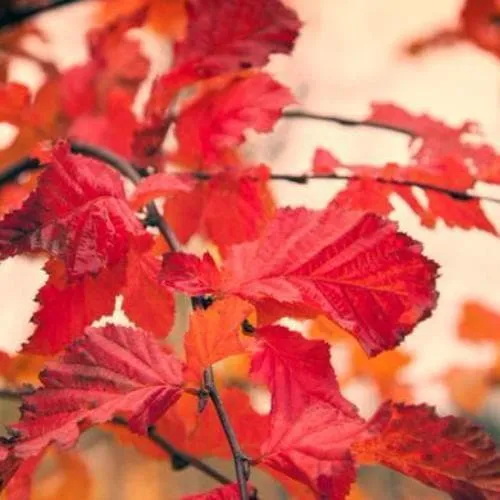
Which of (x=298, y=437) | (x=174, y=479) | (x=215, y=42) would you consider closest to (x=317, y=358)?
(x=298, y=437)

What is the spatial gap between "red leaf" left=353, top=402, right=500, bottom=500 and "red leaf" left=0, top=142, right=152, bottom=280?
0.47ft

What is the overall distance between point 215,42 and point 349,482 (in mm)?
337

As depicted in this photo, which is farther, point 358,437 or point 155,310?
point 155,310

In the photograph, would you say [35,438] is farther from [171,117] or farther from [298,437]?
[171,117]

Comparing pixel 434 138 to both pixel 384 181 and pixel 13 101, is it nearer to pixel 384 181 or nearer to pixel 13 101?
pixel 384 181

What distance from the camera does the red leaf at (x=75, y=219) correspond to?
364 mm

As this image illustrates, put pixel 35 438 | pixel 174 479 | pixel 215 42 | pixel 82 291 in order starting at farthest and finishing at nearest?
1. pixel 174 479
2. pixel 215 42
3. pixel 82 291
4. pixel 35 438

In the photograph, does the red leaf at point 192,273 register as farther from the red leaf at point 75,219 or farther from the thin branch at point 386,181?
the thin branch at point 386,181

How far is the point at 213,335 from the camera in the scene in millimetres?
362

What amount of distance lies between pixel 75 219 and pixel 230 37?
24 cm

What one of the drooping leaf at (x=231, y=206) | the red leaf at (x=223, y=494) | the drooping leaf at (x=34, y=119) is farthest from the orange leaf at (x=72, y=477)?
the red leaf at (x=223, y=494)

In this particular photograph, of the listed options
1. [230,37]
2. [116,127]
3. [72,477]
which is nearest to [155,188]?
[230,37]

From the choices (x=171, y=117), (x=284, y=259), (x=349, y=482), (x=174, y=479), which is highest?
(x=174, y=479)

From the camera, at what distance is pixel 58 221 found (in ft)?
1.24
